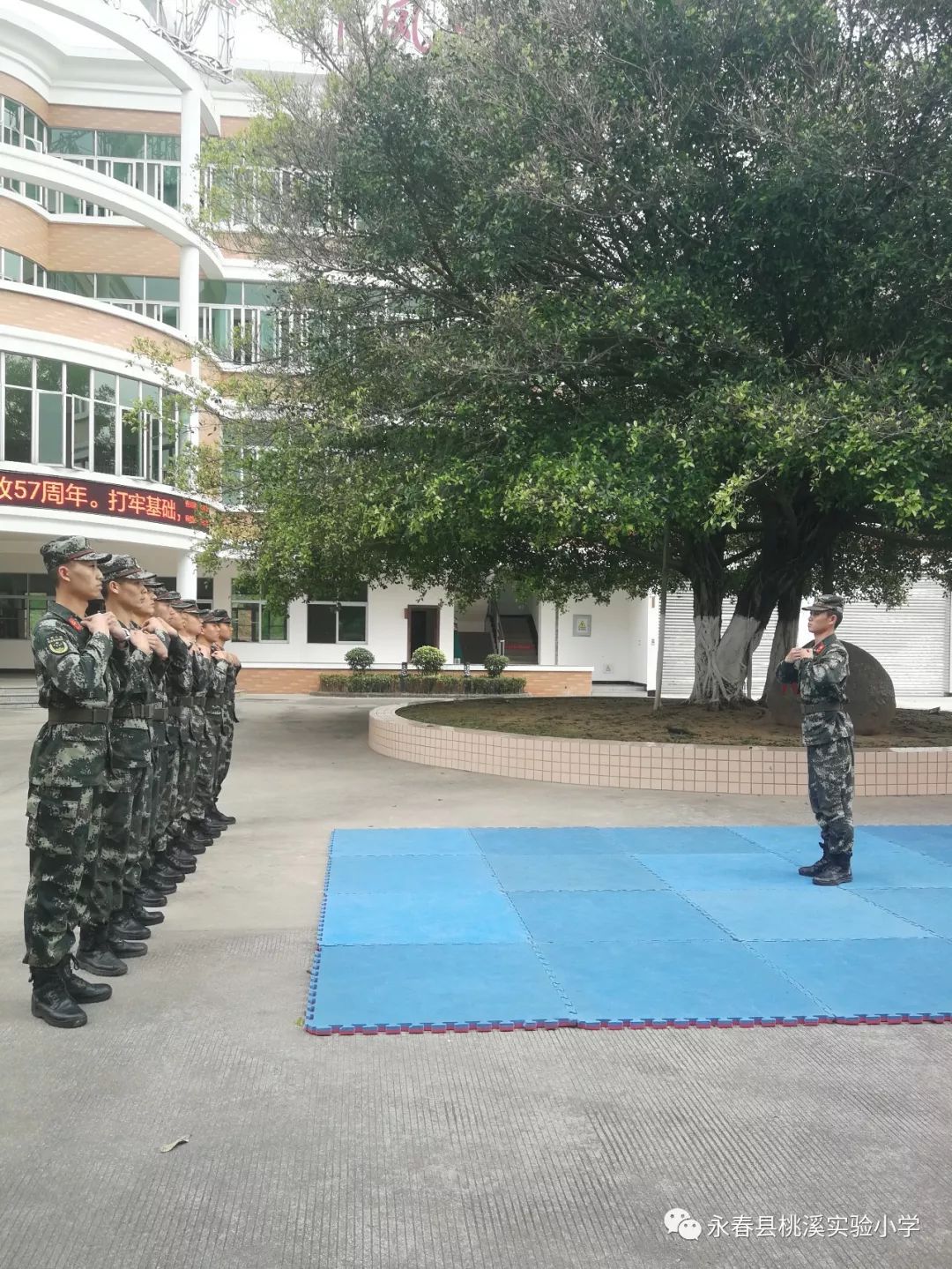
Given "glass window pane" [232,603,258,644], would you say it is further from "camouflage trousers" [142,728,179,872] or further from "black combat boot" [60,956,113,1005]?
"black combat boot" [60,956,113,1005]

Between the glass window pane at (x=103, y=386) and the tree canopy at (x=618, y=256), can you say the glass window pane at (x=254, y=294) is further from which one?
the tree canopy at (x=618, y=256)

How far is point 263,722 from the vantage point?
17562 millimetres

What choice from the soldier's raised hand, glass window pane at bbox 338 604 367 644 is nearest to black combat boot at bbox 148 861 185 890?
the soldier's raised hand

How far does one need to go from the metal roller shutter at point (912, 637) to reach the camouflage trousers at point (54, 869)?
26.0 m

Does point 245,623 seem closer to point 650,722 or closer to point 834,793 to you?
point 650,722

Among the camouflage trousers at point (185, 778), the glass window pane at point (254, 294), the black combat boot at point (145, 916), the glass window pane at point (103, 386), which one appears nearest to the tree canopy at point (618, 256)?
the camouflage trousers at point (185, 778)

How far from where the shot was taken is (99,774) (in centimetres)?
431

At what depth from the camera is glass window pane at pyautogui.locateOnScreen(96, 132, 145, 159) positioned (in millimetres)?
26391

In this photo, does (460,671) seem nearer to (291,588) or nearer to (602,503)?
(291,588)

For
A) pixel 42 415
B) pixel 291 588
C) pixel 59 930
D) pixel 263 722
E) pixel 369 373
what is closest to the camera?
pixel 59 930

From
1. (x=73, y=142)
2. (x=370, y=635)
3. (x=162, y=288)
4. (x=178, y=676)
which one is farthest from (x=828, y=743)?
(x=73, y=142)

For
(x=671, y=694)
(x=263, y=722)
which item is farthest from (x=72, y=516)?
(x=671, y=694)

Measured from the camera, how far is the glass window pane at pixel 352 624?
92.9ft

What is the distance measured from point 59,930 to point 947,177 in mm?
8880
